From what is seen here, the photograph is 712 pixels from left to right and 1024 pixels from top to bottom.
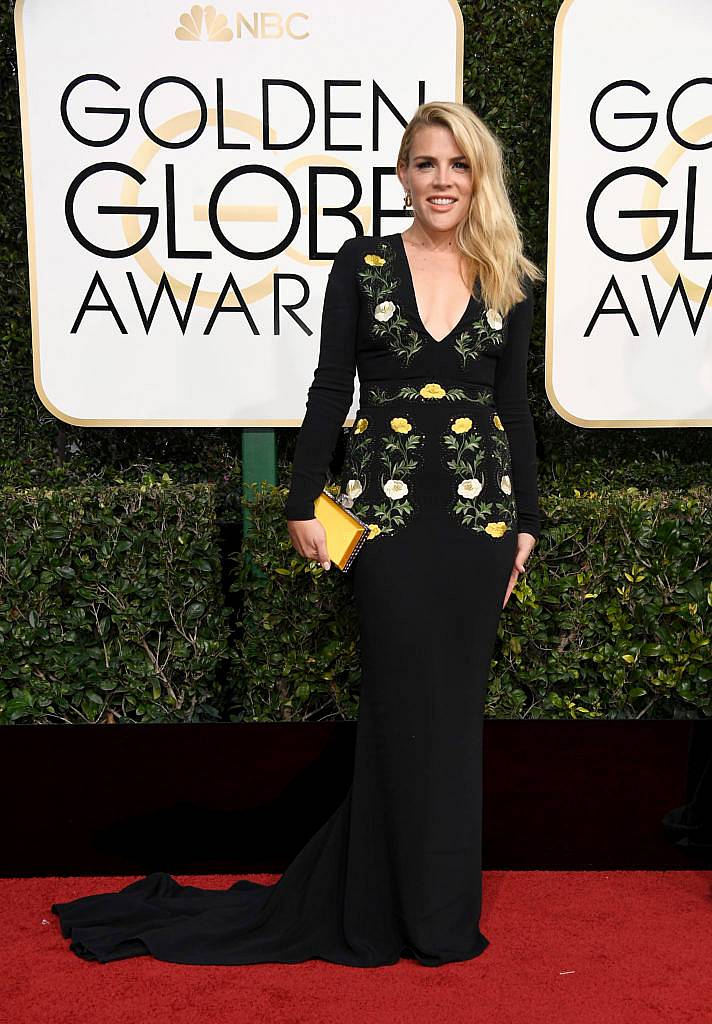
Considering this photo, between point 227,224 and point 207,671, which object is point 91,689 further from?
point 227,224

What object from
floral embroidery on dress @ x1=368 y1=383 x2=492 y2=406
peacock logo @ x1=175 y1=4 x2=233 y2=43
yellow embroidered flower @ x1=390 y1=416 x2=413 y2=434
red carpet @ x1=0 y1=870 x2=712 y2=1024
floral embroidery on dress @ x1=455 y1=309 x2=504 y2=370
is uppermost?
peacock logo @ x1=175 y1=4 x2=233 y2=43

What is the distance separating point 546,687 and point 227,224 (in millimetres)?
1933

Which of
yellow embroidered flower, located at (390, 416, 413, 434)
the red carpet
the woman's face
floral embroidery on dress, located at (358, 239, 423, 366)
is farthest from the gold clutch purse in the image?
the red carpet

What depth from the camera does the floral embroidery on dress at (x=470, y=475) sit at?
244 centimetres

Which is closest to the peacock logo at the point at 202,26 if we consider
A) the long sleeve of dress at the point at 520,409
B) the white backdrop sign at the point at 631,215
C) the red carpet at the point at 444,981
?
the white backdrop sign at the point at 631,215

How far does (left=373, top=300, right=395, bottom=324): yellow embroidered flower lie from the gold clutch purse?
480 mm

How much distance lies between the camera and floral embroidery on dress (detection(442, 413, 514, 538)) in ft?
8.00

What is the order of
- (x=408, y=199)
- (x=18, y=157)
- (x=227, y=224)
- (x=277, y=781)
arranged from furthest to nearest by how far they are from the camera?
(x=18, y=157), (x=227, y=224), (x=277, y=781), (x=408, y=199)

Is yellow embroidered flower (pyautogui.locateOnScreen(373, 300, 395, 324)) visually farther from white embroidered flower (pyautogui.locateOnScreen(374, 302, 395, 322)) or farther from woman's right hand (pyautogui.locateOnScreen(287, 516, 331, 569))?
woman's right hand (pyautogui.locateOnScreen(287, 516, 331, 569))

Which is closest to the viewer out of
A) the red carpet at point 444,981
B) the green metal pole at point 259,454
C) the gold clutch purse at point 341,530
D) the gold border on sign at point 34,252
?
the red carpet at point 444,981

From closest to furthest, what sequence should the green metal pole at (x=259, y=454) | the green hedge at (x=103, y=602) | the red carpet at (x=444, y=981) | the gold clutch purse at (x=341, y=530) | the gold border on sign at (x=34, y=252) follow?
the red carpet at (x=444, y=981), the gold clutch purse at (x=341, y=530), the green hedge at (x=103, y=602), the gold border on sign at (x=34, y=252), the green metal pole at (x=259, y=454)

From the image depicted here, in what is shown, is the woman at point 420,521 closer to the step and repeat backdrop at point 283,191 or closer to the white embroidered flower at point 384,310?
the white embroidered flower at point 384,310

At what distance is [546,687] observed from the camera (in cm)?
313

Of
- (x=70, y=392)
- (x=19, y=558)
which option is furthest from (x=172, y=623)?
(x=70, y=392)
